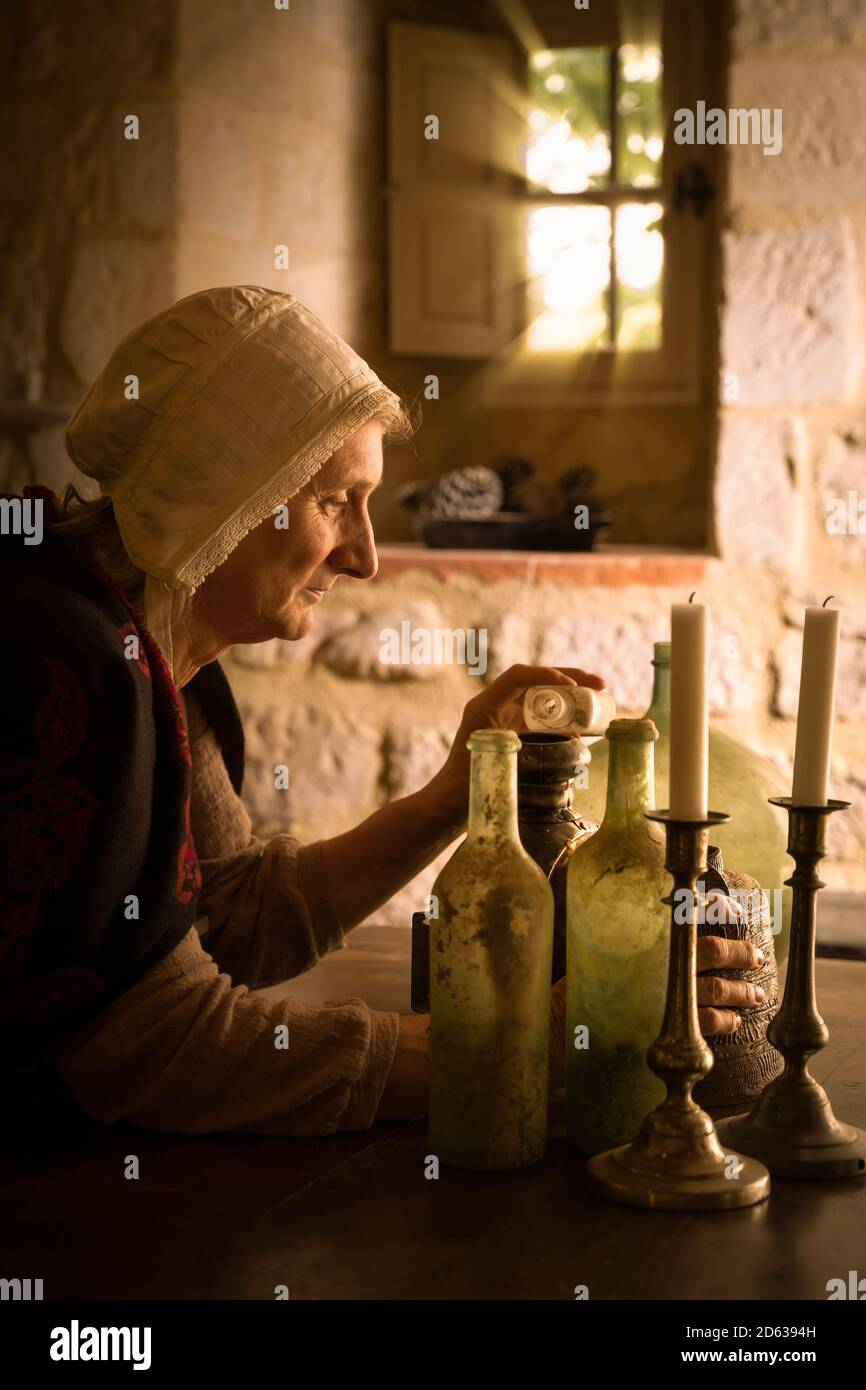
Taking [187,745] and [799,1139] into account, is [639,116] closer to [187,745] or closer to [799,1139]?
[187,745]

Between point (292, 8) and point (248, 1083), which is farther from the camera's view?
point (292, 8)

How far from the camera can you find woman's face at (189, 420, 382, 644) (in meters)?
1.38

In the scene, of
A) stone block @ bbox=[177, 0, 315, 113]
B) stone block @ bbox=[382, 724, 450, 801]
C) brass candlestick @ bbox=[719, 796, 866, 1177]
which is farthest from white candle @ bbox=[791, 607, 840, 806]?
stone block @ bbox=[177, 0, 315, 113]

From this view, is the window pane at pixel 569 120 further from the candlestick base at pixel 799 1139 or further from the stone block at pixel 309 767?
the candlestick base at pixel 799 1139

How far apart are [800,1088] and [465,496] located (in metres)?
2.17

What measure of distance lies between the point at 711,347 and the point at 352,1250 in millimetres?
2747

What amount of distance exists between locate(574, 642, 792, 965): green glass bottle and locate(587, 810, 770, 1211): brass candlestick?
0.37 m

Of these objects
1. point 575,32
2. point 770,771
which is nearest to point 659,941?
point 770,771

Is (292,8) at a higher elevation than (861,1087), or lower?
higher

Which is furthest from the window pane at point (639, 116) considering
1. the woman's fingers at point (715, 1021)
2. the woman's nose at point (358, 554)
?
the woman's fingers at point (715, 1021)

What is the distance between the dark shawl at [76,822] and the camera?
1.12 meters

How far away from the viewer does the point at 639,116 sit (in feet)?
11.1

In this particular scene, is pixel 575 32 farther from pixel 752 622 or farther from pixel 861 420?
pixel 752 622

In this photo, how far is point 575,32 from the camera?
3406 mm
